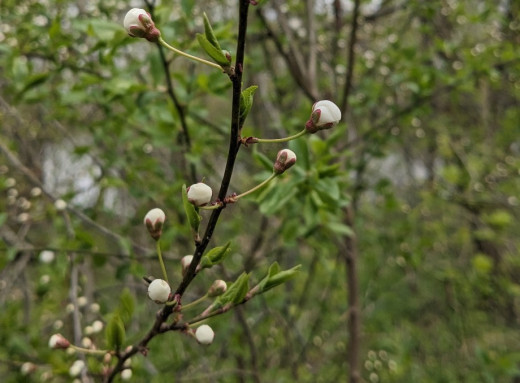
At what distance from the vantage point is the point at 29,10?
220 centimetres

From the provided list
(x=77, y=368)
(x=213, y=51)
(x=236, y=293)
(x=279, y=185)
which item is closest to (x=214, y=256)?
(x=236, y=293)

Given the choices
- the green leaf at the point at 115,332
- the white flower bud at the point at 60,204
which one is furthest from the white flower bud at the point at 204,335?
the white flower bud at the point at 60,204

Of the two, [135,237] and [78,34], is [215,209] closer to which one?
[78,34]

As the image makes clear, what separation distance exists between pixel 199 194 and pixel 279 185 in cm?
74

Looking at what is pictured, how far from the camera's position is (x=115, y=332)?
2.90ft

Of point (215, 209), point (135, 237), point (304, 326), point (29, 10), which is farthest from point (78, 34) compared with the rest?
point (304, 326)

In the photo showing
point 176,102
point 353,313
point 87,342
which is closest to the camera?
point 87,342

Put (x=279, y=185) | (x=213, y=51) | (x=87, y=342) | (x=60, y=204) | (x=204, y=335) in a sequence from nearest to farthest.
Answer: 1. (x=213, y=51)
2. (x=204, y=335)
3. (x=87, y=342)
4. (x=279, y=185)
5. (x=60, y=204)

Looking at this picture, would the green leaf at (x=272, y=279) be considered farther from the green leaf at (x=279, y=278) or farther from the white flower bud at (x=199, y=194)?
the white flower bud at (x=199, y=194)

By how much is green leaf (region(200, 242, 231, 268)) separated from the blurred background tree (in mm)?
494

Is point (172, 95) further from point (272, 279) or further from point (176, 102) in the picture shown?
point (272, 279)

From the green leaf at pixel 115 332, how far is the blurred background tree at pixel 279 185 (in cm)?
28

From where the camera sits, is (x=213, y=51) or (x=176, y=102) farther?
(x=176, y=102)

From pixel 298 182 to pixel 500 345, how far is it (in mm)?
2832
